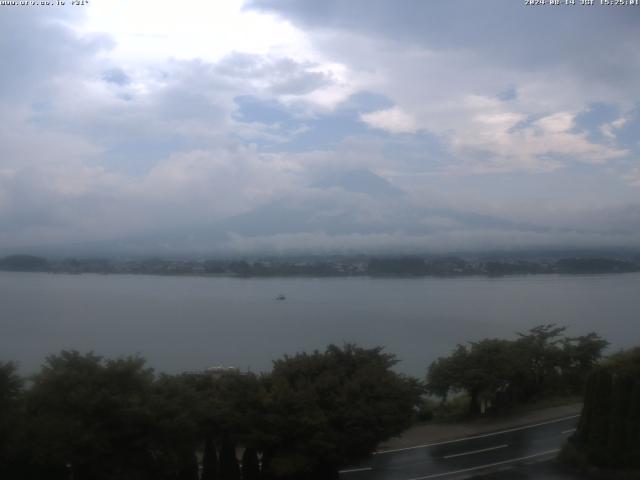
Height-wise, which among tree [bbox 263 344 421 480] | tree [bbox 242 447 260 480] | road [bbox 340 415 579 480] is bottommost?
road [bbox 340 415 579 480]

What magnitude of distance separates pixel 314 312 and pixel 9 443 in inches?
1139

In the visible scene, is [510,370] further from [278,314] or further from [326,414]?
[278,314]

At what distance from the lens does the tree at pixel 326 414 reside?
9.84m

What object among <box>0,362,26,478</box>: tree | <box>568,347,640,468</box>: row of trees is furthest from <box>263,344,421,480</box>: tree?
<box>0,362,26,478</box>: tree

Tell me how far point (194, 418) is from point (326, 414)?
79.4 inches

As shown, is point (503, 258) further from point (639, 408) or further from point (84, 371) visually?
point (84, 371)

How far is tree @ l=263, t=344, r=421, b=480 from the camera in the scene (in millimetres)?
9836

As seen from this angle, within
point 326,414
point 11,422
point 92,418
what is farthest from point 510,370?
point 11,422

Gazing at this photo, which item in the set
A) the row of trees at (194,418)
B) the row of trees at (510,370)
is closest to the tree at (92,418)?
the row of trees at (194,418)

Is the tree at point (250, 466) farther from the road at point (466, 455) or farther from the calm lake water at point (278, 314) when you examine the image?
the calm lake water at point (278, 314)

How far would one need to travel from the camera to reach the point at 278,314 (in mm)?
36156

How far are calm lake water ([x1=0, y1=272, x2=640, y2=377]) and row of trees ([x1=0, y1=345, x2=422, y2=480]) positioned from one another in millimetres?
7230

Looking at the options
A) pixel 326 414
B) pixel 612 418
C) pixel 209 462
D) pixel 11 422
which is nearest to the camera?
pixel 11 422

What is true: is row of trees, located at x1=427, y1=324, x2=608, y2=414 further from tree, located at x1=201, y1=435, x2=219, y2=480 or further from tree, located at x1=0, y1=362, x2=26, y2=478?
tree, located at x1=0, y1=362, x2=26, y2=478
